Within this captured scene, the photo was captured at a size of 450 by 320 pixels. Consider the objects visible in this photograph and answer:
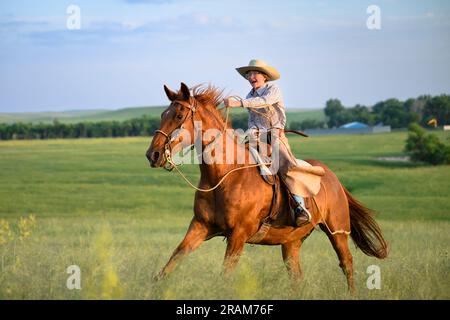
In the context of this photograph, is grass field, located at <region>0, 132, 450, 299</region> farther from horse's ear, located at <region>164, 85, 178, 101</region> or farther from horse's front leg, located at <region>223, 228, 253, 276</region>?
horse's ear, located at <region>164, 85, 178, 101</region>

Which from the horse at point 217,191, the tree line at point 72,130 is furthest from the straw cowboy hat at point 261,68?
the tree line at point 72,130

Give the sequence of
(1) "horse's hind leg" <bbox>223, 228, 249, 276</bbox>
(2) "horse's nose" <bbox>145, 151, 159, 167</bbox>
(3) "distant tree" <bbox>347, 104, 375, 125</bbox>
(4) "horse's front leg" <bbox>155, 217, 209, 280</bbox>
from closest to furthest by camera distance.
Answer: (2) "horse's nose" <bbox>145, 151, 159, 167</bbox> < (4) "horse's front leg" <bbox>155, 217, 209, 280</bbox> < (1) "horse's hind leg" <bbox>223, 228, 249, 276</bbox> < (3) "distant tree" <bbox>347, 104, 375, 125</bbox>

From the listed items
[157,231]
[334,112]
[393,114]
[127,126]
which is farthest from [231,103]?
[334,112]

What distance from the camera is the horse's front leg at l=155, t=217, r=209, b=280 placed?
8.94 meters

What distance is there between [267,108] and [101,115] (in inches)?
6839

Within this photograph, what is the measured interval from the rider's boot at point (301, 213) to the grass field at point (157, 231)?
64 centimetres

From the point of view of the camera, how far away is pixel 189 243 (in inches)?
361

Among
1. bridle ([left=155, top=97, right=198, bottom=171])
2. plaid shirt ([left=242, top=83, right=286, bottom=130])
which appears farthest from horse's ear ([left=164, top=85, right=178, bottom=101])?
plaid shirt ([left=242, top=83, right=286, bottom=130])

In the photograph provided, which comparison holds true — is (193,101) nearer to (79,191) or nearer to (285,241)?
(285,241)

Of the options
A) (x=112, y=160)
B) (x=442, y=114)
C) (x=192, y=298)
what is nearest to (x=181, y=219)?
(x=192, y=298)

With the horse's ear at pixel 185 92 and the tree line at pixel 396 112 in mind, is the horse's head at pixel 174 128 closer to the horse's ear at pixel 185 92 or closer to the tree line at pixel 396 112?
the horse's ear at pixel 185 92

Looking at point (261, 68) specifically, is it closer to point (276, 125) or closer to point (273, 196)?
point (276, 125)

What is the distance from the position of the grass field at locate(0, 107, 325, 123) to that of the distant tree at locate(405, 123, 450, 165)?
331 ft

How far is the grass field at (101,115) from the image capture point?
158500mm
